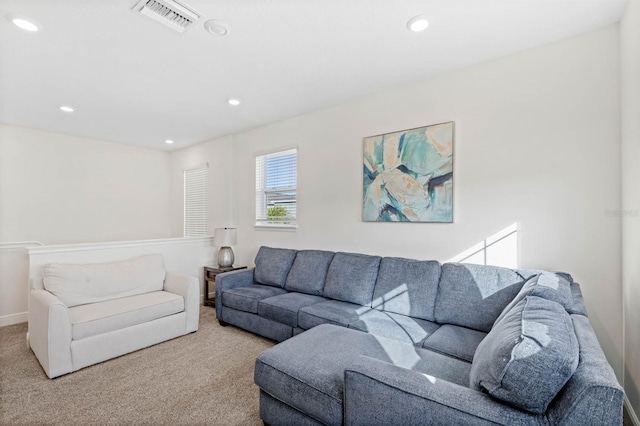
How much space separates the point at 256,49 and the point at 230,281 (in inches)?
97.0

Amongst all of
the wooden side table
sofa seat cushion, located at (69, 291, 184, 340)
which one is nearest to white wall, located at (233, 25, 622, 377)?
the wooden side table

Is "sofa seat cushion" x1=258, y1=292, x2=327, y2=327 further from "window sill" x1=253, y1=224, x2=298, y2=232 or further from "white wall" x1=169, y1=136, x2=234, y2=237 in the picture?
"white wall" x1=169, y1=136, x2=234, y2=237

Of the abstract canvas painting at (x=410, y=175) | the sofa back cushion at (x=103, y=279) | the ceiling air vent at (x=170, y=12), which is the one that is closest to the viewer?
the ceiling air vent at (x=170, y=12)

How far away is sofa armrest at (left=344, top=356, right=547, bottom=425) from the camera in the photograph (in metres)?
1.03

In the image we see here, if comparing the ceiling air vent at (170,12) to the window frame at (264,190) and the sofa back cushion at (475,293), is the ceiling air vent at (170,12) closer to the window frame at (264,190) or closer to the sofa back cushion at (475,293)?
the window frame at (264,190)

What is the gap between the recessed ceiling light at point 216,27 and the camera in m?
1.98

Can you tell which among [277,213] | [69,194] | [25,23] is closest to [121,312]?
[277,213]

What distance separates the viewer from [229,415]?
1.90 metres

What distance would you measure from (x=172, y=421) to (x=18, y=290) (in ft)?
11.2

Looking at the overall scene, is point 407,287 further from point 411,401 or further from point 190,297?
point 190,297

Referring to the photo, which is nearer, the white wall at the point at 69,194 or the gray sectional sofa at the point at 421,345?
the gray sectional sofa at the point at 421,345

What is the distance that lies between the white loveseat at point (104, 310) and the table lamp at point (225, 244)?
0.80 m

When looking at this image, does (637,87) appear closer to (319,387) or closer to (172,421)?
(319,387)

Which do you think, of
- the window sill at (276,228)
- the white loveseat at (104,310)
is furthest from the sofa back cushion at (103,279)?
the window sill at (276,228)
